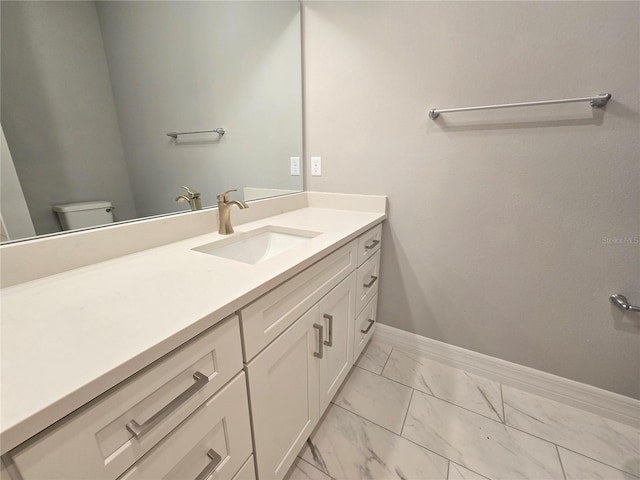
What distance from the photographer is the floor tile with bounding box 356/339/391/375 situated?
5.06 ft

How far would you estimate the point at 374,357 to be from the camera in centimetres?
162

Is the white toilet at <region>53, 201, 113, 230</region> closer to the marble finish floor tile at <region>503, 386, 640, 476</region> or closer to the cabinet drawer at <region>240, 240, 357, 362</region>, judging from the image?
the cabinet drawer at <region>240, 240, 357, 362</region>

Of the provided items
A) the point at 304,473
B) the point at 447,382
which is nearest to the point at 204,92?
the point at 304,473

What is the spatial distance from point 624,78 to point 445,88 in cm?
60

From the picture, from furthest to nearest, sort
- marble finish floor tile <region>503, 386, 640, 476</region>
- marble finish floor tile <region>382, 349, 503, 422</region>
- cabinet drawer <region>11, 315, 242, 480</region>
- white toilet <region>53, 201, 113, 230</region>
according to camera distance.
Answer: marble finish floor tile <region>382, 349, 503, 422</region> → marble finish floor tile <region>503, 386, 640, 476</region> → white toilet <region>53, 201, 113, 230</region> → cabinet drawer <region>11, 315, 242, 480</region>

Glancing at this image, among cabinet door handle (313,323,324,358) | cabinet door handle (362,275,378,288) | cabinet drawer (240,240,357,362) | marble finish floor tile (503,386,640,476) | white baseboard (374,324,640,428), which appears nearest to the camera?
cabinet drawer (240,240,357,362)

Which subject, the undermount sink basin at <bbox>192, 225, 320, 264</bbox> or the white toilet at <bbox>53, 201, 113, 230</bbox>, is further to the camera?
the undermount sink basin at <bbox>192, 225, 320, 264</bbox>

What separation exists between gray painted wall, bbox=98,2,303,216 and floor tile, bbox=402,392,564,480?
1391mm

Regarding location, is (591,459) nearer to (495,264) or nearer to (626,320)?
(626,320)

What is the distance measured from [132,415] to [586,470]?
1571mm

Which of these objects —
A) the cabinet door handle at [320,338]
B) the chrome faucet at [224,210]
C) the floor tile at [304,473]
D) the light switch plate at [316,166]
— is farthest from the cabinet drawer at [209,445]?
the light switch plate at [316,166]

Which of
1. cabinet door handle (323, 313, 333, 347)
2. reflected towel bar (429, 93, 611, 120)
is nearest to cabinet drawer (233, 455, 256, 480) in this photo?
cabinet door handle (323, 313, 333, 347)

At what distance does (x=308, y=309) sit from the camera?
2.92 ft

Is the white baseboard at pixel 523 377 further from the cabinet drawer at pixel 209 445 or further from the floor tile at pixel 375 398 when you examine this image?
the cabinet drawer at pixel 209 445
